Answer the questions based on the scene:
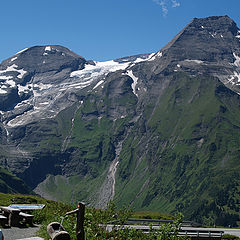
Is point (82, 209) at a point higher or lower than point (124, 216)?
higher

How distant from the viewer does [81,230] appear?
15953mm

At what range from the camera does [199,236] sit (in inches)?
1532

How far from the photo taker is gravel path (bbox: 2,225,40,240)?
89.0 feet

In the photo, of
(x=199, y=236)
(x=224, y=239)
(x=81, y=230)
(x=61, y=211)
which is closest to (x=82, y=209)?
(x=81, y=230)

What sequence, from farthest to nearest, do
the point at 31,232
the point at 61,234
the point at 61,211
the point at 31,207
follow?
the point at 31,207, the point at 61,211, the point at 31,232, the point at 61,234

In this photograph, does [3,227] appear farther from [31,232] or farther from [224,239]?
[224,239]

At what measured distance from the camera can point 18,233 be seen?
2869 cm

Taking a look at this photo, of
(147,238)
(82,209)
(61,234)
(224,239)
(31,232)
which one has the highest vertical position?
(82,209)

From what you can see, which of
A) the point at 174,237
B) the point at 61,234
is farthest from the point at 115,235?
the point at 61,234

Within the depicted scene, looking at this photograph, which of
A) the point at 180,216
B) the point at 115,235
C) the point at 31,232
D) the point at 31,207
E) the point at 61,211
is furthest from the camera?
the point at 31,207

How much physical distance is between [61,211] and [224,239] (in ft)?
66.8

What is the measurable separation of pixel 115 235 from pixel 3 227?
1453 centimetres

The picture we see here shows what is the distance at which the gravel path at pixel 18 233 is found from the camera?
89.0 feet

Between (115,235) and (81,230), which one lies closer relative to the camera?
(81,230)
